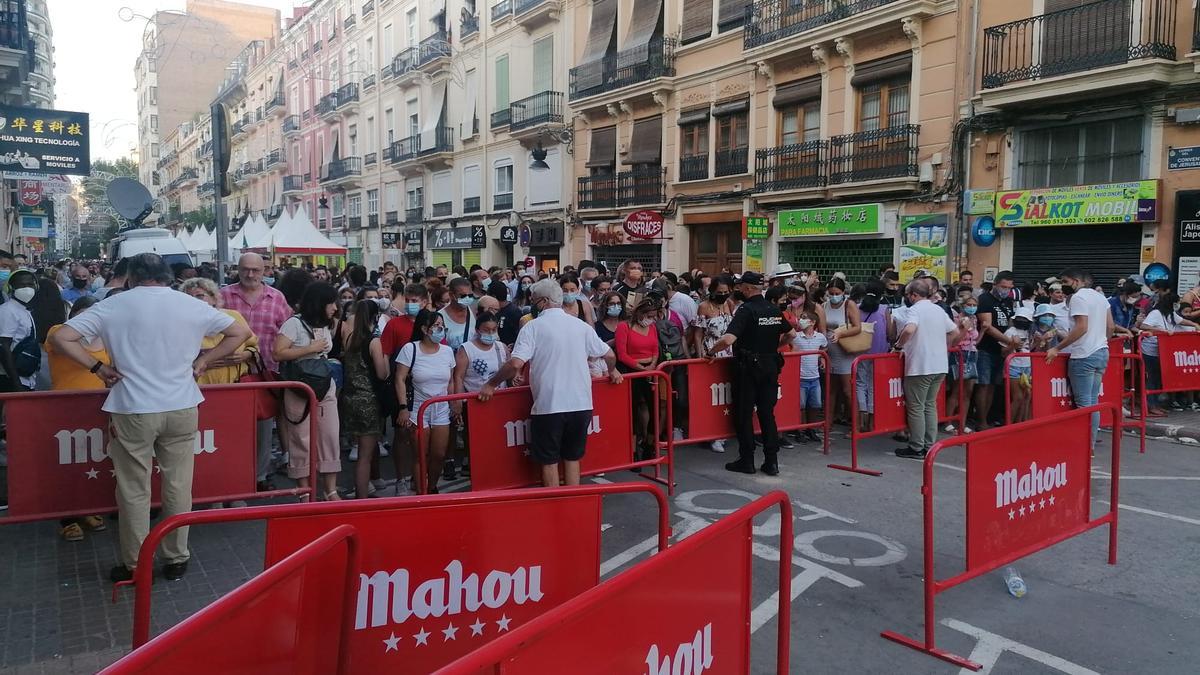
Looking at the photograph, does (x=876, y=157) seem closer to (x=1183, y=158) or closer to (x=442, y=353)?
(x=1183, y=158)

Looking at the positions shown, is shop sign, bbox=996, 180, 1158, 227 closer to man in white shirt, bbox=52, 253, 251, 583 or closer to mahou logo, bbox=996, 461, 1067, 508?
mahou logo, bbox=996, 461, 1067, 508

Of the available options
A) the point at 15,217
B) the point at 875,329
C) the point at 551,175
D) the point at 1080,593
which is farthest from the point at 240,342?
the point at 15,217

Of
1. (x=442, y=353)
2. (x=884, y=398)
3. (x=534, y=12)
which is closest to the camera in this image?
(x=442, y=353)

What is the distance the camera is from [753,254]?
19906mm

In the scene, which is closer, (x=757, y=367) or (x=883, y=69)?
(x=757, y=367)

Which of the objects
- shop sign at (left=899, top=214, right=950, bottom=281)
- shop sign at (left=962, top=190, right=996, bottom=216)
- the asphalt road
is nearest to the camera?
the asphalt road

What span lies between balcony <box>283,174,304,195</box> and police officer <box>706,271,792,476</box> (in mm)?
45460

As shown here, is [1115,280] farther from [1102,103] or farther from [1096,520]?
[1096,520]

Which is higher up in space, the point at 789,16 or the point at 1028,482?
the point at 789,16

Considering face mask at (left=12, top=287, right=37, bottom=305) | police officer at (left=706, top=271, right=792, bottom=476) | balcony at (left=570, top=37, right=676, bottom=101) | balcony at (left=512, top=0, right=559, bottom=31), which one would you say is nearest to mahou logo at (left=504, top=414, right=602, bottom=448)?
police officer at (left=706, top=271, right=792, bottom=476)

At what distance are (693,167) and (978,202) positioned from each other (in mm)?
8167

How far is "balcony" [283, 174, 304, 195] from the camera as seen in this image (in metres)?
47.8

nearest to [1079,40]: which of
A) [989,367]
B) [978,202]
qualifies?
[978,202]

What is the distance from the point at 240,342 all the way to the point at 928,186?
47.0ft
